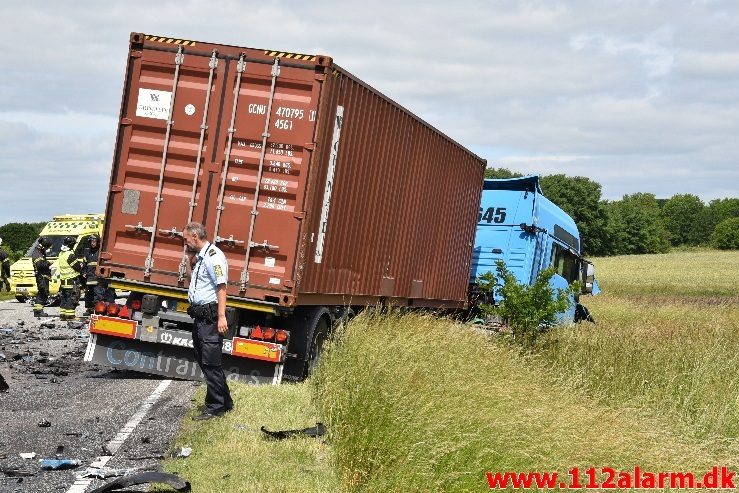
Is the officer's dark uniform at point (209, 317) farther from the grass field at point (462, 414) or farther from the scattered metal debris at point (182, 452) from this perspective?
the scattered metal debris at point (182, 452)

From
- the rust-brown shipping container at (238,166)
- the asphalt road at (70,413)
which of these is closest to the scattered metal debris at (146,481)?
the asphalt road at (70,413)

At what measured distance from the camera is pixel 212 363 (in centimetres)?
914

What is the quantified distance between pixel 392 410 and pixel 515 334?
32.7 ft

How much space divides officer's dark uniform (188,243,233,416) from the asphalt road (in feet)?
1.40

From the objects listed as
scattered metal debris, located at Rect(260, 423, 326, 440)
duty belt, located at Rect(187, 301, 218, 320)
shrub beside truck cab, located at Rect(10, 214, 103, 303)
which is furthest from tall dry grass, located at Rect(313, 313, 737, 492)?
shrub beside truck cab, located at Rect(10, 214, 103, 303)

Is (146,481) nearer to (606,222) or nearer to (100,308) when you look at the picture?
(100,308)

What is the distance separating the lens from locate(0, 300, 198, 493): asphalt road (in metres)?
7.21

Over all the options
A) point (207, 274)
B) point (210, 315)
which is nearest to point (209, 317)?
point (210, 315)

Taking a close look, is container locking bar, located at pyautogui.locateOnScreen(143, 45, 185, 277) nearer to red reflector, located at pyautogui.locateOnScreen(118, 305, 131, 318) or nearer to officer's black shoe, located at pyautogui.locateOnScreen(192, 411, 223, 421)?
red reflector, located at pyautogui.locateOnScreen(118, 305, 131, 318)

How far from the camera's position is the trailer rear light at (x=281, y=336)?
1115 centimetres

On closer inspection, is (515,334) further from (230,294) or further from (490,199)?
(230,294)

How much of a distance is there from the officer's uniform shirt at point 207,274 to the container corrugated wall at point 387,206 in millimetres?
2171

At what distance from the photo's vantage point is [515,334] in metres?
17.2

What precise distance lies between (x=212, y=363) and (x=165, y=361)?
2418mm
